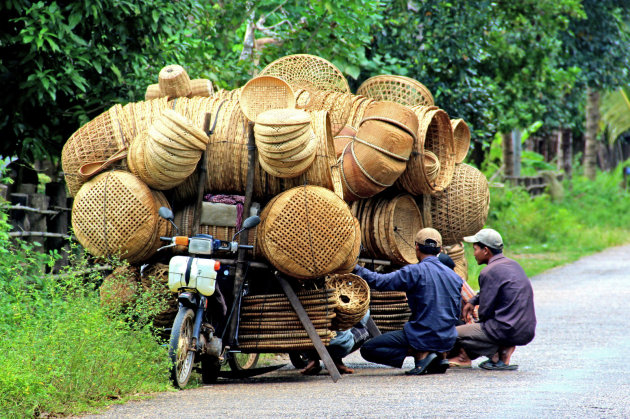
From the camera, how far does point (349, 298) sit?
799cm

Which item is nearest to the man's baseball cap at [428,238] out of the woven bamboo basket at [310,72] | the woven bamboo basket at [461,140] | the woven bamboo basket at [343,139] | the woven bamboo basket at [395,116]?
the woven bamboo basket at [395,116]

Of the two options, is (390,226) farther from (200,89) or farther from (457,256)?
(200,89)

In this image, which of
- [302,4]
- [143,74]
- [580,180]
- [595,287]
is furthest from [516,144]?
[143,74]

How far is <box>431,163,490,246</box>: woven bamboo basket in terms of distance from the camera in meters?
9.70

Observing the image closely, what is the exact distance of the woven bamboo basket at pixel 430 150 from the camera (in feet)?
29.3

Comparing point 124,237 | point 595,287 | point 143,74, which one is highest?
point 143,74

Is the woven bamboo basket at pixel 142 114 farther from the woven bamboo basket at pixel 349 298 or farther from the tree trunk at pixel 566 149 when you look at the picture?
the tree trunk at pixel 566 149

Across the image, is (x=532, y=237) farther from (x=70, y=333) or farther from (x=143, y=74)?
(x=70, y=333)

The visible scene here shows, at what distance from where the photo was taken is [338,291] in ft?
26.0

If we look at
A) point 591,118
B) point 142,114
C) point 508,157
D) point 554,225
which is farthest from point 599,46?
point 142,114

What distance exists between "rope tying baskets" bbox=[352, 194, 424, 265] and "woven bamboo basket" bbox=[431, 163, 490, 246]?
283mm

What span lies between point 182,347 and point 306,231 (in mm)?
1280

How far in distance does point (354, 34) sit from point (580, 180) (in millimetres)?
22718

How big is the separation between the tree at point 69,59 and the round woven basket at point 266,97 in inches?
87.8
